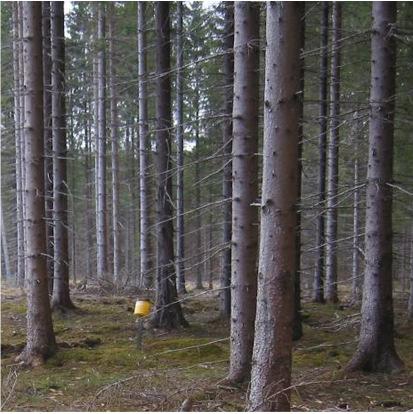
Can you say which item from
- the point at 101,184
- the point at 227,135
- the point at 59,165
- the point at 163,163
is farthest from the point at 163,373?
the point at 101,184

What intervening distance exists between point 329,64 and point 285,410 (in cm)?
1210

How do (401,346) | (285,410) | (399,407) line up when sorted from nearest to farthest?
1. (285,410)
2. (399,407)
3. (401,346)

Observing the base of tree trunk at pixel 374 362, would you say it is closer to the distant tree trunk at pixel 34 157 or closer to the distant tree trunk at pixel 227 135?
the distant tree trunk at pixel 227 135

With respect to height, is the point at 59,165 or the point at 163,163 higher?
the point at 59,165

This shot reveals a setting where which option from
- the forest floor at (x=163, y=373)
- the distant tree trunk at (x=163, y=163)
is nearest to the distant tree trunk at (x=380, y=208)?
the forest floor at (x=163, y=373)

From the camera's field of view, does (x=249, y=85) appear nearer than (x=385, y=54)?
Yes

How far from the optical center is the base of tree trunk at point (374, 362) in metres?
6.94

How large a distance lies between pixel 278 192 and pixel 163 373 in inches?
145

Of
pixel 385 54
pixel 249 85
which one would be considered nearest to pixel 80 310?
pixel 249 85

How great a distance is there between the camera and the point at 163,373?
6.88 meters

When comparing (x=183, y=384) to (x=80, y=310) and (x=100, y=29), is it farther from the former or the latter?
(x=100, y=29)

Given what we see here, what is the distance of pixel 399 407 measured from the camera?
5723mm

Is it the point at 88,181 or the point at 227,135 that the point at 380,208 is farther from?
the point at 88,181

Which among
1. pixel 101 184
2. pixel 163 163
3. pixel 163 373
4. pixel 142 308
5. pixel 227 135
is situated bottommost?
pixel 163 373
